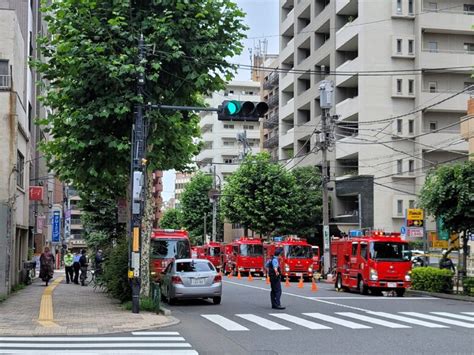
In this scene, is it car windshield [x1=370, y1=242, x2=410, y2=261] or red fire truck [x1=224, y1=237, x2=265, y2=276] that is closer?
car windshield [x1=370, y1=242, x2=410, y2=261]

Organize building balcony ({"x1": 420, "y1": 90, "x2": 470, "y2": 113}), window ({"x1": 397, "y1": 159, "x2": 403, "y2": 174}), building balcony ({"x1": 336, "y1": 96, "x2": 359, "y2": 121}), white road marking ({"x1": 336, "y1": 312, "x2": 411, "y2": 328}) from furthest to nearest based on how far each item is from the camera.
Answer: building balcony ({"x1": 336, "y1": 96, "x2": 359, "y2": 121}) < building balcony ({"x1": 420, "y1": 90, "x2": 470, "y2": 113}) < window ({"x1": 397, "y1": 159, "x2": 403, "y2": 174}) < white road marking ({"x1": 336, "y1": 312, "x2": 411, "y2": 328})

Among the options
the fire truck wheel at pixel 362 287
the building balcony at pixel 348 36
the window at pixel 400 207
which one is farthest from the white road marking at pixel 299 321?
the building balcony at pixel 348 36

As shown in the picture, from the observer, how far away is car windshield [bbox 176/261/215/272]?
73.7 ft

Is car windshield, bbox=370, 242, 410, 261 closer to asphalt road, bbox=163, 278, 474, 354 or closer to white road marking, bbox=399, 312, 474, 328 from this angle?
asphalt road, bbox=163, 278, 474, 354

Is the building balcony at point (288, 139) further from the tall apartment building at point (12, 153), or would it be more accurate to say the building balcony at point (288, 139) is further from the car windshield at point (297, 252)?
the tall apartment building at point (12, 153)

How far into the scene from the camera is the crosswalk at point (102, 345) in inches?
466

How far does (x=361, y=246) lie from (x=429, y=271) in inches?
117

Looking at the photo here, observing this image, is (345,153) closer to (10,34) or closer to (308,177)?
(308,177)

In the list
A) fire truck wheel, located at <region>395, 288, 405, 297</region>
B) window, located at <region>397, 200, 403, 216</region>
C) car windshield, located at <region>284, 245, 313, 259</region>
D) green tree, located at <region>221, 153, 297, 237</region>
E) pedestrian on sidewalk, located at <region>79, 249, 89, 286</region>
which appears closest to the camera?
fire truck wheel, located at <region>395, 288, 405, 297</region>

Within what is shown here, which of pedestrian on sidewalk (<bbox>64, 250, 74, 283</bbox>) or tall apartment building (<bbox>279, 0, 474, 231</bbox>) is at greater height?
tall apartment building (<bbox>279, 0, 474, 231</bbox>)

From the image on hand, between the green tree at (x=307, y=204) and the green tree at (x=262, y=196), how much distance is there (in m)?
0.55

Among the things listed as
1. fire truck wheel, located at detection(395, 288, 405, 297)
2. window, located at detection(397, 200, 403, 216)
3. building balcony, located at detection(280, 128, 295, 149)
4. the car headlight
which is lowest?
fire truck wheel, located at detection(395, 288, 405, 297)

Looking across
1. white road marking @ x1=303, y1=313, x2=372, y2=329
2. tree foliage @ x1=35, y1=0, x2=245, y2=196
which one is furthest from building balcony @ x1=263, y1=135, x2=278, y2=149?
white road marking @ x1=303, y1=313, x2=372, y2=329

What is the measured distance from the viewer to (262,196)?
2168 inches
